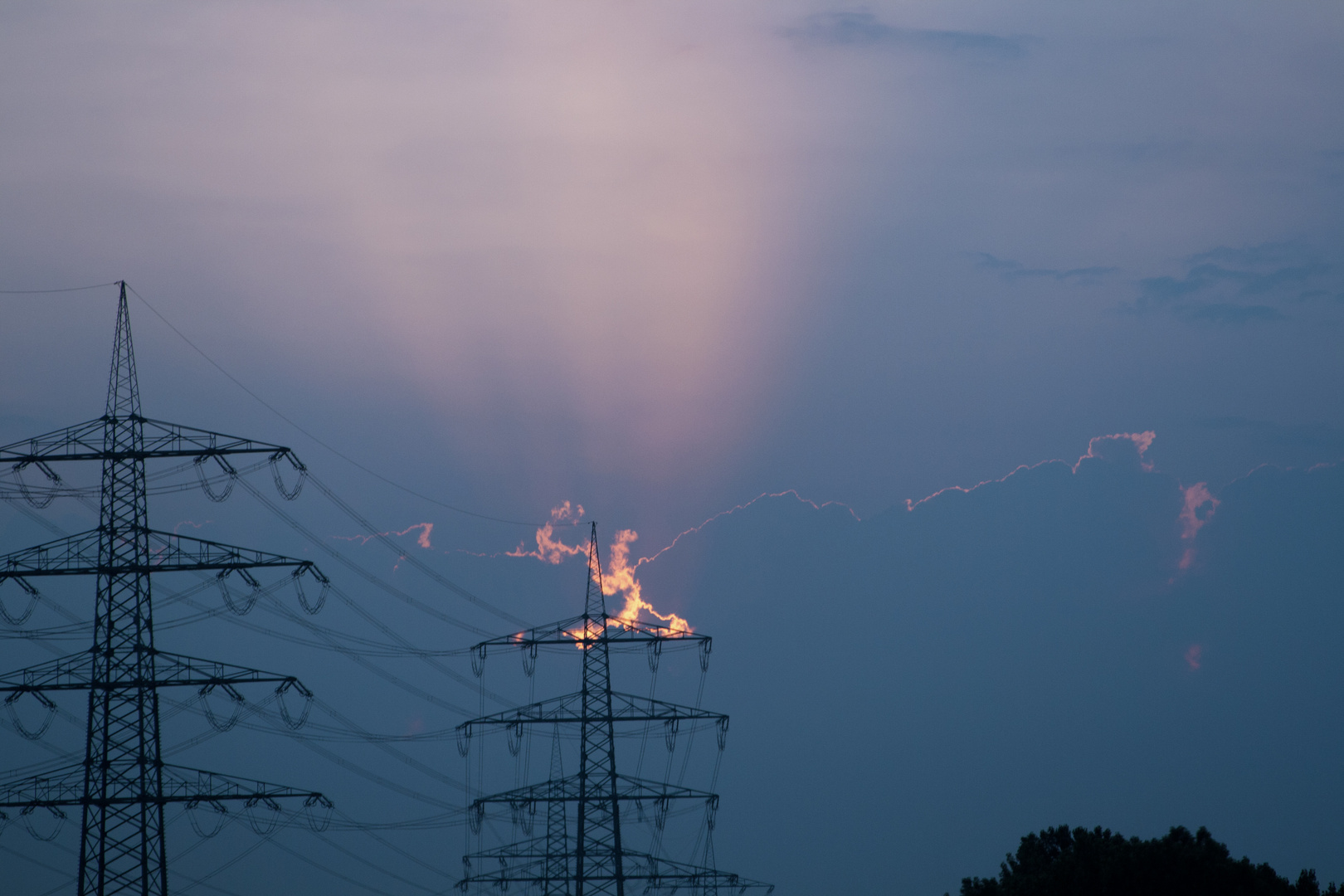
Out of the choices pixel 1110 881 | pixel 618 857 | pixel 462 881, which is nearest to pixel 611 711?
pixel 618 857

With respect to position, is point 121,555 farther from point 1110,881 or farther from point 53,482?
point 1110,881

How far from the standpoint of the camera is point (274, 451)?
41.8 metres

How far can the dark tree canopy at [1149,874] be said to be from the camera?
1795 inches

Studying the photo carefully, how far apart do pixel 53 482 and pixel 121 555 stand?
12.7ft

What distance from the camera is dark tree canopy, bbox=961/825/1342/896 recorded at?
4559 cm

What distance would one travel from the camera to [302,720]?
4984 cm

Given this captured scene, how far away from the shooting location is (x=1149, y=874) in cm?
4681

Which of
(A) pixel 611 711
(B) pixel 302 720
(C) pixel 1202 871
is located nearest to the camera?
(C) pixel 1202 871

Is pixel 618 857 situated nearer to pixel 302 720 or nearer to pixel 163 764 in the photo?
pixel 302 720

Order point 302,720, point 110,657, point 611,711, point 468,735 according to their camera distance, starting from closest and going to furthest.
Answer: point 110,657, point 302,720, point 611,711, point 468,735

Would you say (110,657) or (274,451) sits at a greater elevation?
(274,451)

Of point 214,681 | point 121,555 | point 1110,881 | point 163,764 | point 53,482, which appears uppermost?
point 53,482

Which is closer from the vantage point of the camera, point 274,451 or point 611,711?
point 274,451

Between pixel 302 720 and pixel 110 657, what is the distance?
1053cm
